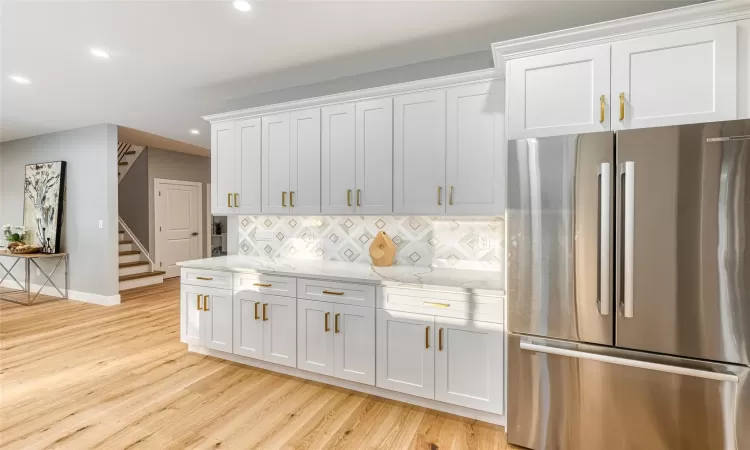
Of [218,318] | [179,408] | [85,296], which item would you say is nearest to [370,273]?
[218,318]

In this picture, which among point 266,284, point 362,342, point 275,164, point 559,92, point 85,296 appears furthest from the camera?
point 85,296

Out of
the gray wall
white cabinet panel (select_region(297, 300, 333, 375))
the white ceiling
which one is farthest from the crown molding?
the gray wall

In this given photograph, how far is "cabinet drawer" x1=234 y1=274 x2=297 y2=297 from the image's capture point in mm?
2912

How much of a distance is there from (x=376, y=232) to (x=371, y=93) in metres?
1.16

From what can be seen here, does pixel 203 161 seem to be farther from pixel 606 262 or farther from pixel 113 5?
pixel 606 262

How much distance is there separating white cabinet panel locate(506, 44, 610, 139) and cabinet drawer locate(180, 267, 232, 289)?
252 cm

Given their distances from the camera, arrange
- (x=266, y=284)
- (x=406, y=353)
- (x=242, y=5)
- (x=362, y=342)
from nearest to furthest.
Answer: (x=242, y=5)
(x=406, y=353)
(x=362, y=342)
(x=266, y=284)

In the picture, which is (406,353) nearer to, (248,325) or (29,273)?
(248,325)

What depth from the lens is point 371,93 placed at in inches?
114

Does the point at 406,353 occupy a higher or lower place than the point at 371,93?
lower

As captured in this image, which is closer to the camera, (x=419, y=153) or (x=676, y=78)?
(x=676, y=78)

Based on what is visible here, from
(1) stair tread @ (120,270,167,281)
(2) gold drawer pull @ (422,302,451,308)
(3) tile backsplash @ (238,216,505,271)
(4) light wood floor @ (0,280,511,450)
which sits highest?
(3) tile backsplash @ (238,216,505,271)

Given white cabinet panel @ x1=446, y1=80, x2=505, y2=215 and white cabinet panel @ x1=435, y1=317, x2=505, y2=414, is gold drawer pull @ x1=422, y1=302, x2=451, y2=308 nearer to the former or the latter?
white cabinet panel @ x1=435, y1=317, x2=505, y2=414

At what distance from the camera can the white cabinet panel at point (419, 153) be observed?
2.69 meters
